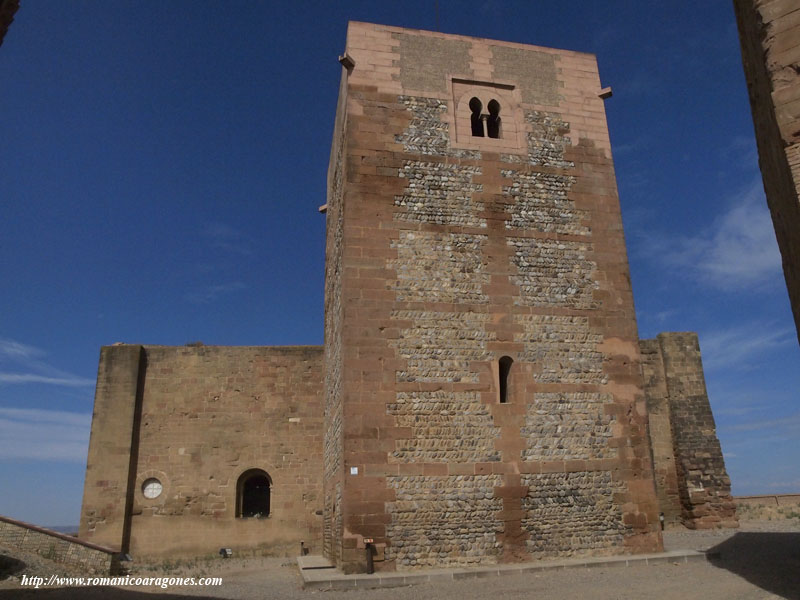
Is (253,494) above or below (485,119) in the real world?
below

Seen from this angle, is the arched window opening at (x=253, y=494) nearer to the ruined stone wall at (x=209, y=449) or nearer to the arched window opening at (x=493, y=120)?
the ruined stone wall at (x=209, y=449)

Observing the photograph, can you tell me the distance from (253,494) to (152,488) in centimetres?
243

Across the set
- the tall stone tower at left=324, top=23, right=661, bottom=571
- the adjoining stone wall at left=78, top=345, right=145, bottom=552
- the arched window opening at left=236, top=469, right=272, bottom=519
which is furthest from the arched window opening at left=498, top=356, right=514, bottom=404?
the adjoining stone wall at left=78, top=345, right=145, bottom=552

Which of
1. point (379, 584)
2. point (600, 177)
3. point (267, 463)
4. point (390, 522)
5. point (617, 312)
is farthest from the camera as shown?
point (267, 463)

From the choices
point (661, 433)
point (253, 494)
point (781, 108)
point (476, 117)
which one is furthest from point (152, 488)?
point (781, 108)

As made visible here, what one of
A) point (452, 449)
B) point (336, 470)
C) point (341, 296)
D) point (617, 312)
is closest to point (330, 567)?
point (336, 470)

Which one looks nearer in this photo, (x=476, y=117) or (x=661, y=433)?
(x=476, y=117)

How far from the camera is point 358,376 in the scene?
10594 mm

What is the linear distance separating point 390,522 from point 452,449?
5.07 ft

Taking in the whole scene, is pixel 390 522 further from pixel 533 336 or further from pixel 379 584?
pixel 533 336

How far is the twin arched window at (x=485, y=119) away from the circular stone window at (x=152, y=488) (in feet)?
36.5

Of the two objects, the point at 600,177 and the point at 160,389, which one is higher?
the point at 600,177

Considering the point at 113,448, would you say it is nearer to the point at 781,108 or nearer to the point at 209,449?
the point at 209,449

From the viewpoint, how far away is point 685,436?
16781 mm
